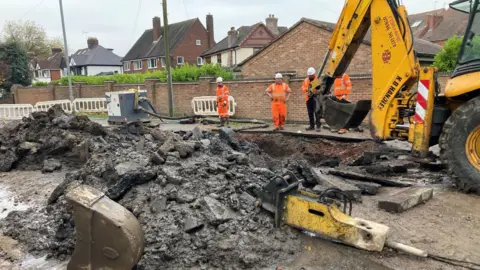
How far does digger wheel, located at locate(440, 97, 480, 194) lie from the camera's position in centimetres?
516

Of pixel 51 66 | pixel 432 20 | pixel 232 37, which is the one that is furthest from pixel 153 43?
pixel 432 20

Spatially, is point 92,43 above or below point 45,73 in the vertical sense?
above

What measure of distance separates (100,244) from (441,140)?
471cm

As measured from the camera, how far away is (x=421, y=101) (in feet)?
18.8

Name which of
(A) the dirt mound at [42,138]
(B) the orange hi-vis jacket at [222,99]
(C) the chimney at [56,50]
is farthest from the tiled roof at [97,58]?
(A) the dirt mound at [42,138]

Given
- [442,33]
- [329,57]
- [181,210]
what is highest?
[442,33]

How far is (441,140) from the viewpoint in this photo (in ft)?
17.9

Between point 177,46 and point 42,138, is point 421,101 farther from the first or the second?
point 177,46

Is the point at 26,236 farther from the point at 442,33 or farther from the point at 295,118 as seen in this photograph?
the point at 442,33

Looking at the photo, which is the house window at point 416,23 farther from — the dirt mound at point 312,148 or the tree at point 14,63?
the dirt mound at point 312,148

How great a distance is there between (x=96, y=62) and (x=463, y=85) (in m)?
60.7

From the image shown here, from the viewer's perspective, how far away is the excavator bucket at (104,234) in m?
3.22

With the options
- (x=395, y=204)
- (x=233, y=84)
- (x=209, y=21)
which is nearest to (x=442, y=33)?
(x=209, y=21)

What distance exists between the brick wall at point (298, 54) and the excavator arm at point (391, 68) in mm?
12567
